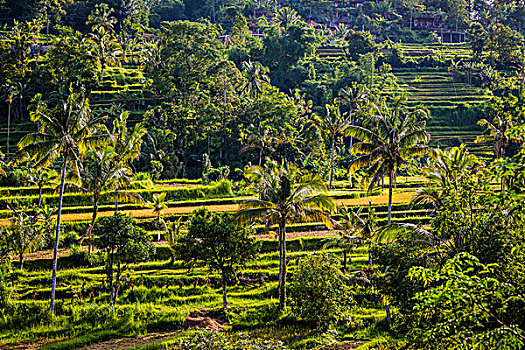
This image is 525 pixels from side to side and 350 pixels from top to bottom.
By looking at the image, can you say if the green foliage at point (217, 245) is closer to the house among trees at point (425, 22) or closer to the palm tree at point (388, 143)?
the palm tree at point (388, 143)

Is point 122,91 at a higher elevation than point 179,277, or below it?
higher

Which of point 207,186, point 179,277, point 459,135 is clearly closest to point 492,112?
point 459,135

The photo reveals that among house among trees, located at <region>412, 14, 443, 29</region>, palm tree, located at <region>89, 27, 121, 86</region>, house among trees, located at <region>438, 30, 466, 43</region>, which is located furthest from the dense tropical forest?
house among trees, located at <region>438, 30, 466, 43</region>

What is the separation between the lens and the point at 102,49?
5453 cm

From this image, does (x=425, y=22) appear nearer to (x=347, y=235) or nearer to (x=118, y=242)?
(x=347, y=235)

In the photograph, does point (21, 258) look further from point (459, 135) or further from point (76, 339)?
point (459, 135)

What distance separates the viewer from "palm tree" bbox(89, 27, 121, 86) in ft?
177

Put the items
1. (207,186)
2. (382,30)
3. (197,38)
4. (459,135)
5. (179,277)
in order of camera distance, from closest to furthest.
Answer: (179,277), (207,186), (197,38), (459,135), (382,30)

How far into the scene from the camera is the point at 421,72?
70.9 m

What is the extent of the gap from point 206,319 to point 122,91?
128 feet

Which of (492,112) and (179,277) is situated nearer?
(179,277)

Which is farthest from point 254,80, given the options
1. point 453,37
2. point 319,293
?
point 453,37

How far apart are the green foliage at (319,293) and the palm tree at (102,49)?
4288 cm

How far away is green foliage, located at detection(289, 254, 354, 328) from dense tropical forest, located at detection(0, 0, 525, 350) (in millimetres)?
80
